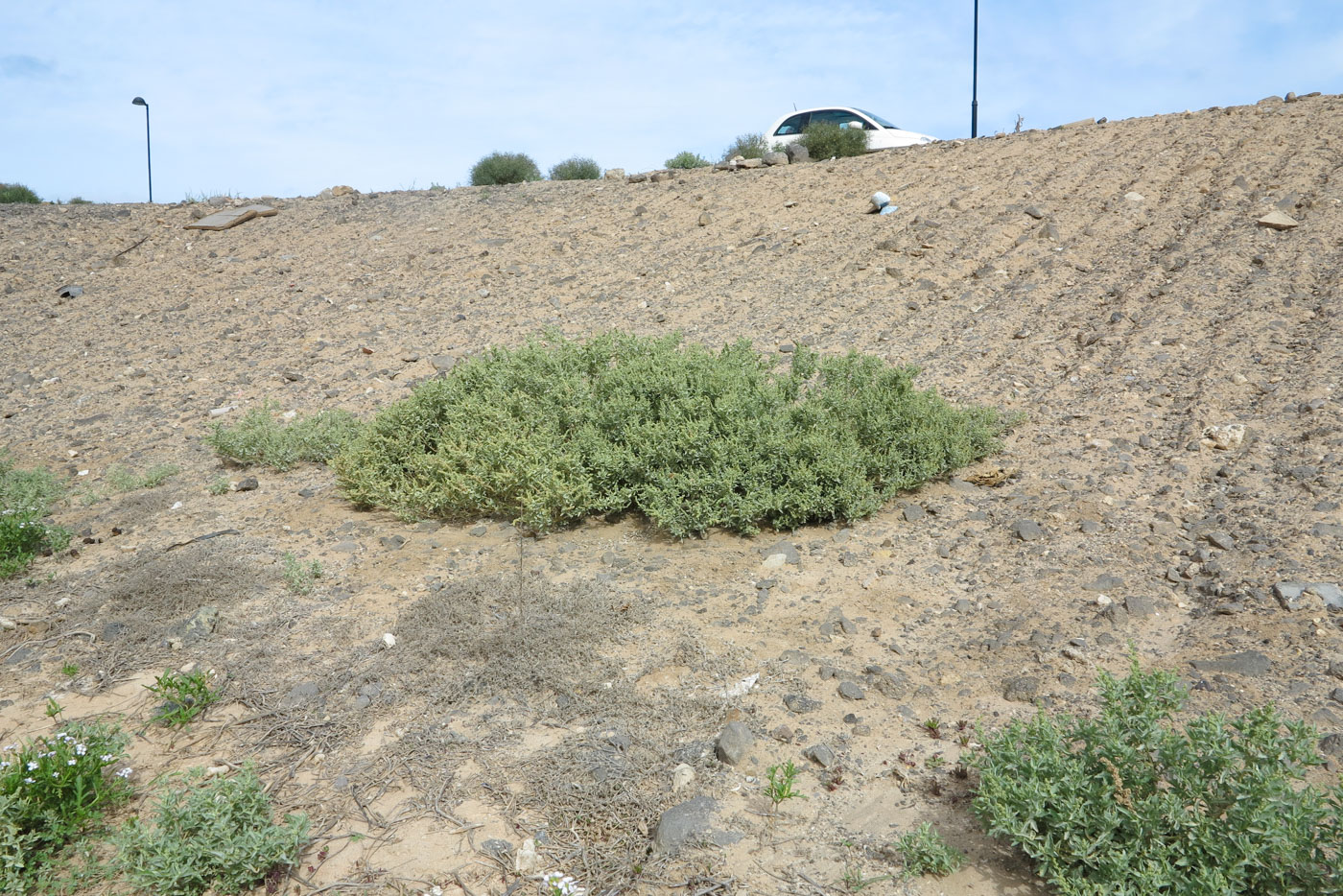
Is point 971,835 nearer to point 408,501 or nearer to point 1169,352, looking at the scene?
point 408,501

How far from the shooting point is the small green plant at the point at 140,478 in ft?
19.8

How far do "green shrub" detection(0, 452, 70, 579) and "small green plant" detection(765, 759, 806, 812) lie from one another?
4.26m

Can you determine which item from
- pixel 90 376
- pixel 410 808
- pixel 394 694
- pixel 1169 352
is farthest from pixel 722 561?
pixel 90 376

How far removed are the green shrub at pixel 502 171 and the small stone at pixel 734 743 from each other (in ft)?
42.9

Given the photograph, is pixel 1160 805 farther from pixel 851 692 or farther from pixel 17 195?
pixel 17 195

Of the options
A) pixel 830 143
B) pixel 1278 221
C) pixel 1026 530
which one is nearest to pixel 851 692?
pixel 1026 530

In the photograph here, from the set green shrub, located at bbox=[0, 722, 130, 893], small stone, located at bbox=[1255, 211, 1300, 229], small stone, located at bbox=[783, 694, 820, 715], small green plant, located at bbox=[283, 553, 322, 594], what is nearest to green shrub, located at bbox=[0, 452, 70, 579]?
small green plant, located at bbox=[283, 553, 322, 594]

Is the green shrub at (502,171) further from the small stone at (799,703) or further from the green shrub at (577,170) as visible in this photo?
the small stone at (799,703)

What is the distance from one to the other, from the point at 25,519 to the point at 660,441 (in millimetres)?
3683

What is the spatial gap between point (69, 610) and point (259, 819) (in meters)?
2.32

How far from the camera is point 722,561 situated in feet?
14.5

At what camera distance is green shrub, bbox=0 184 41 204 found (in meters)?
15.7

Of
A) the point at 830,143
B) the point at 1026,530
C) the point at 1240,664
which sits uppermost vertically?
the point at 830,143

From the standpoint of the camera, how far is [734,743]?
9.93 ft
